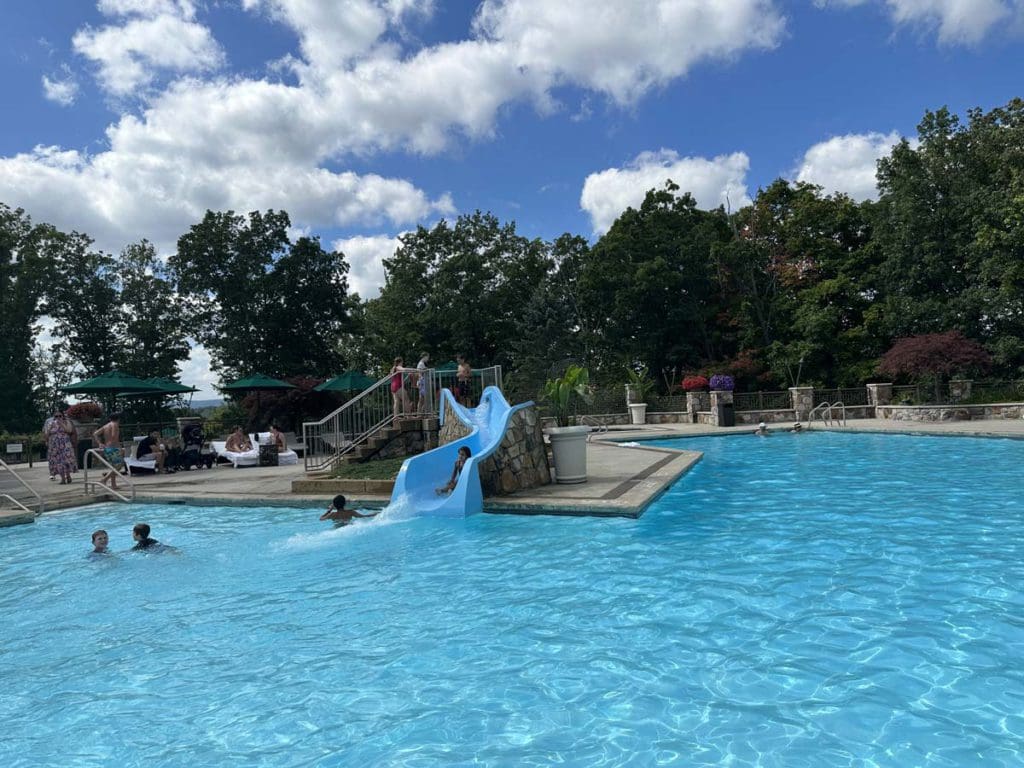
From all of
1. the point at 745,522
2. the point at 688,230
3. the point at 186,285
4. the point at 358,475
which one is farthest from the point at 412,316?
the point at 745,522

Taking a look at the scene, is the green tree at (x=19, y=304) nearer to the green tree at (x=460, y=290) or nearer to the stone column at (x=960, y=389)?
the green tree at (x=460, y=290)

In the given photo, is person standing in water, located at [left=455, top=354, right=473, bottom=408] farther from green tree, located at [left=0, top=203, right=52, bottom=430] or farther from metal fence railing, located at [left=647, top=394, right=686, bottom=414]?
green tree, located at [left=0, top=203, right=52, bottom=430]

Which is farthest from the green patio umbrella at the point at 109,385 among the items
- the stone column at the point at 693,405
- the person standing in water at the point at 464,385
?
the stone column at the point at 693,405

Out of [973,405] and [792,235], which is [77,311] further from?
[973,405]

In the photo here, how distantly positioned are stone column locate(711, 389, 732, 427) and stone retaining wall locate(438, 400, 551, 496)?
13.6 metres

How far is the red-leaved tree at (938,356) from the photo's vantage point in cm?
1947

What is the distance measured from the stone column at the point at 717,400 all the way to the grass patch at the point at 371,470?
46.1 feet

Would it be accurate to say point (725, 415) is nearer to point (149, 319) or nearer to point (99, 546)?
point (99, 546)

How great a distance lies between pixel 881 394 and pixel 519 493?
60.7 feet

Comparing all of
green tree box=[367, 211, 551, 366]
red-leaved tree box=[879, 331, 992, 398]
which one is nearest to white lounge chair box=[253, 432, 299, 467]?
A: green tree box=[367, 211, 551, 366]

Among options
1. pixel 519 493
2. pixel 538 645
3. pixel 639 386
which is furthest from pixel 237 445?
pixel 639 386

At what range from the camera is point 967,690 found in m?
3.30

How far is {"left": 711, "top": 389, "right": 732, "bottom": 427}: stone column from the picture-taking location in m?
21.8

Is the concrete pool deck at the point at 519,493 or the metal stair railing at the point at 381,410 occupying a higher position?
the metal stair railing at the point at 381,410
